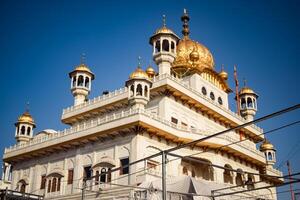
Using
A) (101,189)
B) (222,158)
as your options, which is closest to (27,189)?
(101,189)

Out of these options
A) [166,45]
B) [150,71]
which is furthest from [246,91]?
[166,45]

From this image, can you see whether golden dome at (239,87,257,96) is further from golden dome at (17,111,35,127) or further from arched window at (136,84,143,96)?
golden dome at (17,111,35,127)

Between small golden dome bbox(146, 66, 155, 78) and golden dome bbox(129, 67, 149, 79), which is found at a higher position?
small golden dome bbox(146, 66, 155, 78)

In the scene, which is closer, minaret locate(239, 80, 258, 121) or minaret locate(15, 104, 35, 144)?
minaret locate(15, 104, 35, 144)

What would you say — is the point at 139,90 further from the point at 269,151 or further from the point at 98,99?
the point at 269,151

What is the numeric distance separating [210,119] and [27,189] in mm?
14540

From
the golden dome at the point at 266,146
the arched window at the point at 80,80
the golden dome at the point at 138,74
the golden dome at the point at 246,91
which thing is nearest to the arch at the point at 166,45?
the golden dome at the point at 138,74

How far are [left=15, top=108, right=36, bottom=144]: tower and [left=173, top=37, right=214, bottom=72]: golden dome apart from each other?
521 inches

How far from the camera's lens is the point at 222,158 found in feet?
82.4

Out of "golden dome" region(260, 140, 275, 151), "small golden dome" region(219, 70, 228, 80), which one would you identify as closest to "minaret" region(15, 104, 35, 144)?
"small golden dome" region(219, 70, 228, 80)

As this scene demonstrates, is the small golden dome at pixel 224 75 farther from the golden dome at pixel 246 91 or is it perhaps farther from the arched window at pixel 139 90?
the arched window at pixel 139 90

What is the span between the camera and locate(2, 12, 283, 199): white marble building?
2175 cm

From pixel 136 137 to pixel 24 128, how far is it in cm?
1437

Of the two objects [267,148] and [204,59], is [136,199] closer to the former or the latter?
[204,59]
